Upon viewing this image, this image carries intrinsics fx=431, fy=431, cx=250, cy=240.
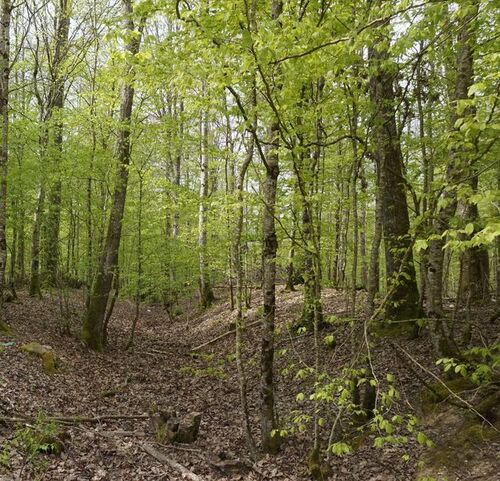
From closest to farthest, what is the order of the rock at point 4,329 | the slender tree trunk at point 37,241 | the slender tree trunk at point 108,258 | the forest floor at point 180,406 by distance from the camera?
the forest floor at point 180,406 < the rock at point 4,329 < the slender tree trunk at point 108,258 < the slender tree trunk at point 37,241

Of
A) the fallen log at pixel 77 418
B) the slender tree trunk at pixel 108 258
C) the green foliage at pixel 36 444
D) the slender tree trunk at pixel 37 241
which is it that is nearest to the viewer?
the green foliage at pixel 36 444

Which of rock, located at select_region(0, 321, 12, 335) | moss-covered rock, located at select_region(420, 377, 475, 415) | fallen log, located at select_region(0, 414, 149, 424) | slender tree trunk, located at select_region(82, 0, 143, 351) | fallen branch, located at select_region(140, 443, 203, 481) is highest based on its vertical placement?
slender tree trunk, located at select_region(82, 0, 143, 351)

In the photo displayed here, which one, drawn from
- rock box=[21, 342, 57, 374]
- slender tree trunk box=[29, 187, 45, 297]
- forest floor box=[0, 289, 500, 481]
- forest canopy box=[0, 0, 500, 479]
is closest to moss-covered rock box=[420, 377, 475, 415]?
forest floor box=[0, 289, 500, 481]

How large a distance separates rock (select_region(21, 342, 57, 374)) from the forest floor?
178mm

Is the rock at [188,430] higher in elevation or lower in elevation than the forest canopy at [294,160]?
lower

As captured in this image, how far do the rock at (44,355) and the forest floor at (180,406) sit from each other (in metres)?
0.18

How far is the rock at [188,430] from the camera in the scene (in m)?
6.53

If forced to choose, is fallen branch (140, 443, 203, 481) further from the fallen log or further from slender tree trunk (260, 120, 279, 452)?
slender tree trunk (260, 120, 279, 452)

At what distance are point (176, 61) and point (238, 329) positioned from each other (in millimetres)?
3963

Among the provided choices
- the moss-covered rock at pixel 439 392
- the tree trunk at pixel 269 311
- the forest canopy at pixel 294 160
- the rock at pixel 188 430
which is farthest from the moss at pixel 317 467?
the rock at pixel 188 430

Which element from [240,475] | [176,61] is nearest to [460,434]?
[240,475]

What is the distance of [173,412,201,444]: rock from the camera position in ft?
21.4

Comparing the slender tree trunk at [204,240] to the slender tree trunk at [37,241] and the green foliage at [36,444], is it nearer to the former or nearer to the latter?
the slender tree trunk at [37,241]

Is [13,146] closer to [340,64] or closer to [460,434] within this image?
[340,64]
